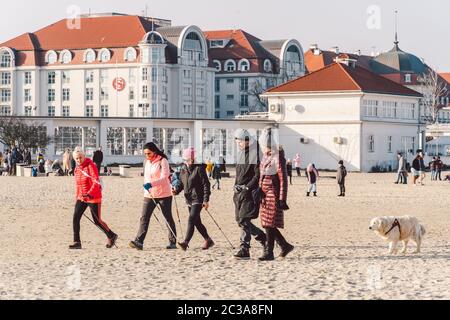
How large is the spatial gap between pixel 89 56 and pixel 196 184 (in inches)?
3573

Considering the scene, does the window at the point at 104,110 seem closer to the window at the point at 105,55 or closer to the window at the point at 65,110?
the window at the point at 65,110

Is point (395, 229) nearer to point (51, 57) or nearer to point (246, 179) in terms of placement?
point (246, 179)

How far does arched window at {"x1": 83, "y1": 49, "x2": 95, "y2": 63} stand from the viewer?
348ft

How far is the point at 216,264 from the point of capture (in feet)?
50.1

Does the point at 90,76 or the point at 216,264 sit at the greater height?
the point at 90,76

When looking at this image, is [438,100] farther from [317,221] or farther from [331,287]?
[331,287]

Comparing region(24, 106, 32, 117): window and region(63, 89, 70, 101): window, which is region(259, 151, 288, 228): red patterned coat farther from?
region(24, 106, 32, 117): window

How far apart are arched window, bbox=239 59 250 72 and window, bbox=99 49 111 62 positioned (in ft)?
47.4

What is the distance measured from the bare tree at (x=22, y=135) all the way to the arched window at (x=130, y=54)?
130ft

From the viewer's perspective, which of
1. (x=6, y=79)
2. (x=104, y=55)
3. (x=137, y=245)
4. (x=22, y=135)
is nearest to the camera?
(x=137, y=245)

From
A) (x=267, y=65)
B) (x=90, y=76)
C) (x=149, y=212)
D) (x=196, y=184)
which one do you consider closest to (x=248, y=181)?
(x=196, y=184)

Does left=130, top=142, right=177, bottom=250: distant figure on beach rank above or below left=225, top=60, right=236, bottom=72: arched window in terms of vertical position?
below

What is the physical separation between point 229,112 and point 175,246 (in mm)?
97181

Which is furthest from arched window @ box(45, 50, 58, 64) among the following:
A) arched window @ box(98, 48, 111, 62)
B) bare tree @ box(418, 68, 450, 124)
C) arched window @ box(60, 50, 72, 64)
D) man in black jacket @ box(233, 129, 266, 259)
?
man in black jacket @ box(233, 129, 266, 259)
